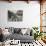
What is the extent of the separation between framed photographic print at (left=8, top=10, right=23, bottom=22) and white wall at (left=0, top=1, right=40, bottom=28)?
0.31 ft

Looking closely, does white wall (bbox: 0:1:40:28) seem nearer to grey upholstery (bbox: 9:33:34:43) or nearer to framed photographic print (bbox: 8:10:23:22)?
framed photographic print (bbox: 8:10:23:22)

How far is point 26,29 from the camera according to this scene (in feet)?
12.4

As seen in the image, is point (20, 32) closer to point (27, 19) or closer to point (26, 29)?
point (26, 29)

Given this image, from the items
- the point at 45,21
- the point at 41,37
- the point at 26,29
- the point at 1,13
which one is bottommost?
the point at 41,37

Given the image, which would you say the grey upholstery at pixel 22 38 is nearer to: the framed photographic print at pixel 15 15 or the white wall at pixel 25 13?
the white wall at pixel 25 13

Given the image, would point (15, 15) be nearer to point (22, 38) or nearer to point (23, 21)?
point (23, 21)

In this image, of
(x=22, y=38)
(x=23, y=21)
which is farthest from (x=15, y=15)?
(x=22, y=38)

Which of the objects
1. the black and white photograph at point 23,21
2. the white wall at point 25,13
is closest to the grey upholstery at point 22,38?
the black and white photograph at point 23,21

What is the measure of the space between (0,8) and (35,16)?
3.58 ft

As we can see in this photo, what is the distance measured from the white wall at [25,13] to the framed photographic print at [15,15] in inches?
3.7

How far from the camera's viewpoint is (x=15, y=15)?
383cm

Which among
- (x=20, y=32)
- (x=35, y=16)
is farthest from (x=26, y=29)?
(x=35, y=16)

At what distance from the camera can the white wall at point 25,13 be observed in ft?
12.3

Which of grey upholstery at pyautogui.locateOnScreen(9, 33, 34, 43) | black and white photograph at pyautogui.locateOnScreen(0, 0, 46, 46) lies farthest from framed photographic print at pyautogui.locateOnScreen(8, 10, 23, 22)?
grey upholstery at pyautogui.locateOnScreen(9, 33, 34, 43)
